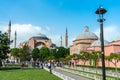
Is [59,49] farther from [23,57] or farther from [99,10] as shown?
[99,10]

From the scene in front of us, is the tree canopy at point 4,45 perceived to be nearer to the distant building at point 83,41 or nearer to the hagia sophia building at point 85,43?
the hagia sophia building at point 85,43

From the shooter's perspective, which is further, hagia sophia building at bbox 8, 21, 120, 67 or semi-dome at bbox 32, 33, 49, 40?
semi-dome at bbox 32, 33, 49, 40

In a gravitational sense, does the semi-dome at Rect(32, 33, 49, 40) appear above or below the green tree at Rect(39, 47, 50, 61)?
above

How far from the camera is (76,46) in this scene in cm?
6388

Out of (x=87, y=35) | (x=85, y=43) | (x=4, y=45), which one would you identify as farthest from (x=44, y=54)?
(x=4, y=45)

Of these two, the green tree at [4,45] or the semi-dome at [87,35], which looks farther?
the semi-dome at [87,35]

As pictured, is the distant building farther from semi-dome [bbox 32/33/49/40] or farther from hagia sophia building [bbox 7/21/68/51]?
semi-dome [bbox 32/33/49/40]

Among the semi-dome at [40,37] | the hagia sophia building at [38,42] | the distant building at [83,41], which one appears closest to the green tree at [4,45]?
the distant building at [83,41]

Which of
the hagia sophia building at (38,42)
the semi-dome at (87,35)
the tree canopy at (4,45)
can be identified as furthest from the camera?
the hagia sophia building at (38,42)

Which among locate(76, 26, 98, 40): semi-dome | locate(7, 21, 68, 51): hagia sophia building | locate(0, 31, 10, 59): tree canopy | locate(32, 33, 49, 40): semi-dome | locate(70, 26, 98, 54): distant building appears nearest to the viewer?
locate(0, 31, 10, 59): tree canopy

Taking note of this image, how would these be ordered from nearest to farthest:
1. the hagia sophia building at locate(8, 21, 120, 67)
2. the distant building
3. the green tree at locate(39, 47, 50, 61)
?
1. the hagia sophia building at locate(8, 21, 120, 67)
2. the distant building
3. the green tree at locate(39, 47, 50, 61)

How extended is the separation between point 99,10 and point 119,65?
28443mm

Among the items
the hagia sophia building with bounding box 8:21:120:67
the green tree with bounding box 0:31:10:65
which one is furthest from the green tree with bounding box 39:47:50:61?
the green tree with bounding box 0:31:10:65

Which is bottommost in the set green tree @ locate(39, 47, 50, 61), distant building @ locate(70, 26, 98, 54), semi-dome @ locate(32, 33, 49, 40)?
green tree @ locate(39, 47, 50, 61)
